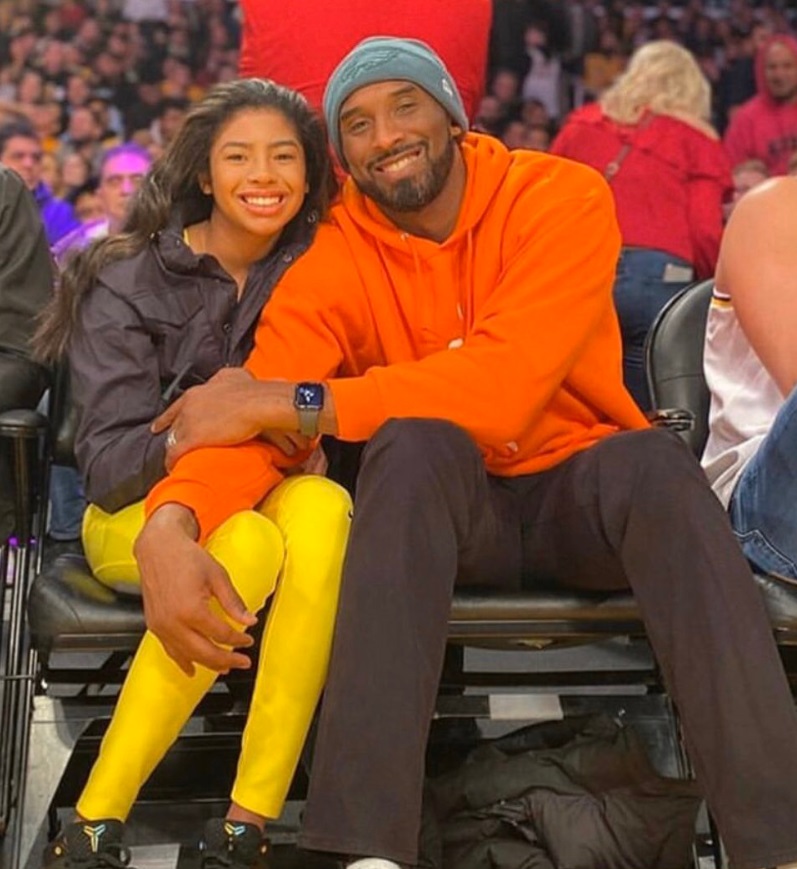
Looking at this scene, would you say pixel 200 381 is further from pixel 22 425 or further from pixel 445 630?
pixel 445 630

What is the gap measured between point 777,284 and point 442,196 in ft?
1.84

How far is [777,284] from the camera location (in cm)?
275

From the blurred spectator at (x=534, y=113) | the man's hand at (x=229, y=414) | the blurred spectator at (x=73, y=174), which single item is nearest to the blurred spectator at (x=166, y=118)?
the blurred spectator at (x=73, y=174)

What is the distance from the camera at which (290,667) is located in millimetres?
2404

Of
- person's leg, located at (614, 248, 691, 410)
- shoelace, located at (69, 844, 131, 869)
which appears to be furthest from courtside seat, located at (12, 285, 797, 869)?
person's leg, located at (614, 248, 691, 410)

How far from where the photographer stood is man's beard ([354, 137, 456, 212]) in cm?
274

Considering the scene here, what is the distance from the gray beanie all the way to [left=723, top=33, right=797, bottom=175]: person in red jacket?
10.8 feet

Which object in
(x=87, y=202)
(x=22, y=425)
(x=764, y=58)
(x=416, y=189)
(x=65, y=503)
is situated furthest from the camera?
(x=764, y=58)

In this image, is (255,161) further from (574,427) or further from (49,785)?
(49,785)

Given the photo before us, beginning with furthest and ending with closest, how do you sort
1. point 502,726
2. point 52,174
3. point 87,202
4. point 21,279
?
point 52,174
point 87,202
point 502,726
point 21,279

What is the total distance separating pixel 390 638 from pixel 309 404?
42 cm

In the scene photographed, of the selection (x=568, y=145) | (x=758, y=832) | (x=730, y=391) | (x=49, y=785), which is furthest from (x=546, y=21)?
(x=758, y=832)

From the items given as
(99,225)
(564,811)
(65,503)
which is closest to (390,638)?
(564,811)

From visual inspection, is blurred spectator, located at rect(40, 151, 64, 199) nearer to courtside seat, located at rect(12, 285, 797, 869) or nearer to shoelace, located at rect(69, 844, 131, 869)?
courtside seat, located at rect(12, 285, 797, 869)
